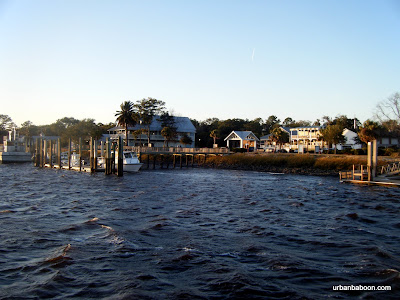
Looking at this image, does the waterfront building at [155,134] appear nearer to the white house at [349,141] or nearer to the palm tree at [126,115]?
the palm tree at [126,115]

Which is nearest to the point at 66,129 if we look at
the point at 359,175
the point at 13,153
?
the point at 13,153

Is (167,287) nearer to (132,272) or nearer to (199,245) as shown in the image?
(132,272)

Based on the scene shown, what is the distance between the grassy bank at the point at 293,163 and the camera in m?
48.0

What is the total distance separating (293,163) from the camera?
5469 centimetres

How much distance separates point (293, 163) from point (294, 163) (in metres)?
0.17

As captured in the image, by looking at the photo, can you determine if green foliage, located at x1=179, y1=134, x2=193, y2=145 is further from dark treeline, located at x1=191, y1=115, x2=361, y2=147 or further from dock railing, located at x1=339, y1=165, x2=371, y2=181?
dock railing, located at x1=339, y1=165, x2=371, y2=181

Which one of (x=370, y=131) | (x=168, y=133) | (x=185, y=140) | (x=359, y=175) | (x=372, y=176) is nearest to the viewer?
(x=372, y=176)

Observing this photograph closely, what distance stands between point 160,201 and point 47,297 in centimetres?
1433

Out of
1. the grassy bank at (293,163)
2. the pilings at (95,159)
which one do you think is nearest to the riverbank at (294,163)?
the grassy bank at (293,163)

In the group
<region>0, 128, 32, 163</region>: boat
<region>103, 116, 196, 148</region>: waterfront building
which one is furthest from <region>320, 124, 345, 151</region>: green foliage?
<region>0, 128, 32, 163</region>: boat

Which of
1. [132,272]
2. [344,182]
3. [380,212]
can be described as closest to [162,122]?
[344,182]

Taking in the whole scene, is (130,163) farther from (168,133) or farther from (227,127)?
(227,127)

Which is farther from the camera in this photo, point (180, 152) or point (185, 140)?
point (185, 140)

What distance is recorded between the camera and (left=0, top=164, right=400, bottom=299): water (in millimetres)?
9125
